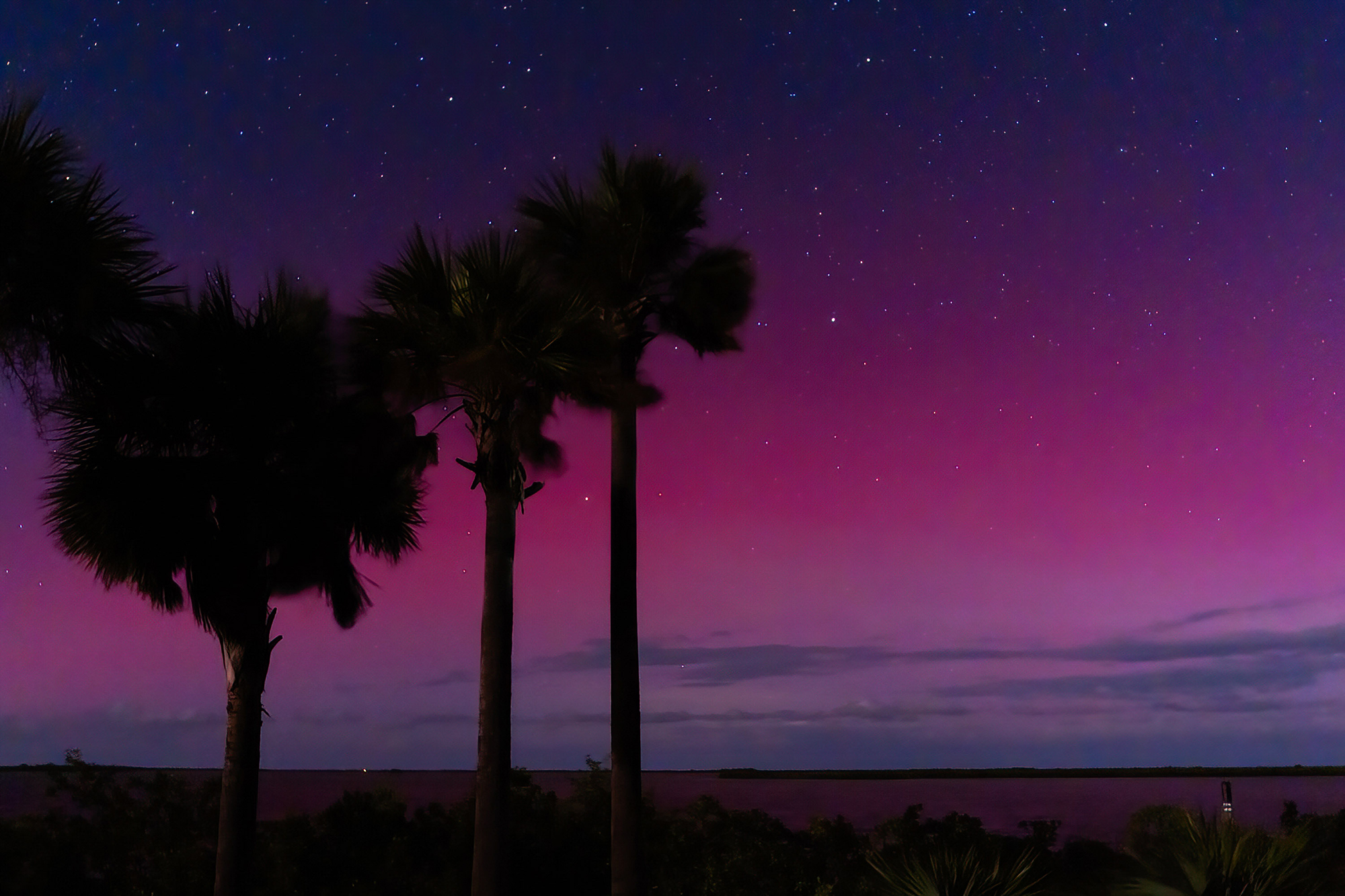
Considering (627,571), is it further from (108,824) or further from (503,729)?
(108,824)

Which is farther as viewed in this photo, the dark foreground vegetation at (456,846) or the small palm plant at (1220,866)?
the dark foreground vegetation at (456,846)

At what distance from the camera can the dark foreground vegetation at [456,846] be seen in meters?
15.6

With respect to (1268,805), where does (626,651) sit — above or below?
above

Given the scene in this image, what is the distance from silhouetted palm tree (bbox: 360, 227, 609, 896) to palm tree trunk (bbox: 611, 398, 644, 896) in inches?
43.8

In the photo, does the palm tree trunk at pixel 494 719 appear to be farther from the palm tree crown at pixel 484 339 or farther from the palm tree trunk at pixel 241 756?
the palm tree trunk at pixel 241 756

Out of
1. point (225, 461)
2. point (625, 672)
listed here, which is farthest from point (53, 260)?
point (625, 672)

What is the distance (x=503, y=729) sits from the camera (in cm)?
1302

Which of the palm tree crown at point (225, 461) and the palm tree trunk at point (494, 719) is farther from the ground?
the palm tree crown at point (225, 461)

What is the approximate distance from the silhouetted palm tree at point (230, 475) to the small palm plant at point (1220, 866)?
33.6 ft

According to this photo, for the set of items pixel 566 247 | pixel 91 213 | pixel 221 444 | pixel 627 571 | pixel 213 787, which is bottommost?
pixel 213 787

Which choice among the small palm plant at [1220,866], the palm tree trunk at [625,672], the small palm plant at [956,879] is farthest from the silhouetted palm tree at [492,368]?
the small palm plant at [1220,866]

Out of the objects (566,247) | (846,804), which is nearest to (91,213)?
(566,247)

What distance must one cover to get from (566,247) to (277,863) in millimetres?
9960

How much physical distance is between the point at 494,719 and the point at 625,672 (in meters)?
1.68
